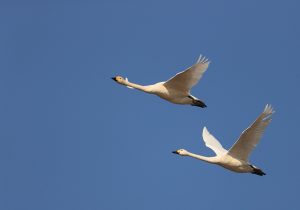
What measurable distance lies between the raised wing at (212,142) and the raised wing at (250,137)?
2.61 meters

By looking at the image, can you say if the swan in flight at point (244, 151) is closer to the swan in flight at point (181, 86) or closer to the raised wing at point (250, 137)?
the raised wing at point (250, 137)

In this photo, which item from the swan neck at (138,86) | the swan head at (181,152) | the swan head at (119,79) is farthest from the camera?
the swan head at (119,79)

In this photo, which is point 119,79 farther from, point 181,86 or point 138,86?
point 181,86

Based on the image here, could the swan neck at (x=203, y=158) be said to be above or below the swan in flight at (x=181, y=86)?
below

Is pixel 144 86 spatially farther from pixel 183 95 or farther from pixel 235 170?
pixel 235 170

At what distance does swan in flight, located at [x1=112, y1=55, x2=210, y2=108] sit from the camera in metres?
49.5

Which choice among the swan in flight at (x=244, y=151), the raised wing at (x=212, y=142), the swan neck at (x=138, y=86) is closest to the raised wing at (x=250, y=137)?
the swan in flight at (x=244, y=151)

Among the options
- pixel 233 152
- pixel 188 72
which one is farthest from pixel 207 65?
pixel 233 152

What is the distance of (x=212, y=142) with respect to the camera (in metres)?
53.9

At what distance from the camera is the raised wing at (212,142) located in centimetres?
5272

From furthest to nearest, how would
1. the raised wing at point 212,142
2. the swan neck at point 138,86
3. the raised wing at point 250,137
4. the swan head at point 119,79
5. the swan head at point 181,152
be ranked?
the raised wing at point 212,142
the swan head at point 119,79
the swan head at point 181,152
the swan neck at point 138,86
the raised wing at point 250,137

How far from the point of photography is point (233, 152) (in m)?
49.7

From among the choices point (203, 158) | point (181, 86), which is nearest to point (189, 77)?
point (181, 86)

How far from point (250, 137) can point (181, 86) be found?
12.8 ft
